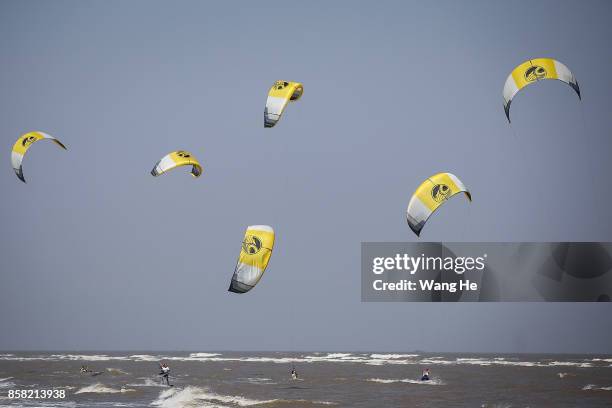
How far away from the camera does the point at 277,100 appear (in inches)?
931

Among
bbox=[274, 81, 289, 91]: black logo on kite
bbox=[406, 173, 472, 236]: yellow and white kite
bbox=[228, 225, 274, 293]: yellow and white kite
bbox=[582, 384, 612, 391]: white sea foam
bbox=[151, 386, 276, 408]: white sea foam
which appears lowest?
bbox=[151, 386, 276, 408]: white sea foam

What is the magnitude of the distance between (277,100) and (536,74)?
7.10 metres

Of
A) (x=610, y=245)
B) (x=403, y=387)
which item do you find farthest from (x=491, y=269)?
(x=403, y=387)

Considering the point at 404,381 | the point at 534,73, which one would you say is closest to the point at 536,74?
the point at 534,73

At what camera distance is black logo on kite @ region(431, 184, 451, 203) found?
23.5 metres

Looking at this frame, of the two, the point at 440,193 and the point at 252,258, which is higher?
the point at 440,193

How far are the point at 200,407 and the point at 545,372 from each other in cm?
3394

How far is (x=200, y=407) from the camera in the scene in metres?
30.1

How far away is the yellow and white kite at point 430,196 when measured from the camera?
75.6 feet

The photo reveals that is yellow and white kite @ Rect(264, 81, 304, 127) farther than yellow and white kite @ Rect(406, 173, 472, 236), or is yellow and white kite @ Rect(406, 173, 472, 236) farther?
yellow and white kite @ Rect(264, 81, 304, 127)

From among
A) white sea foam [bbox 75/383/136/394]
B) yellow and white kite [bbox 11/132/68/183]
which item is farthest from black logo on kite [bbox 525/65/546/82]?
white sea foam [bbox 75/383/136/394]

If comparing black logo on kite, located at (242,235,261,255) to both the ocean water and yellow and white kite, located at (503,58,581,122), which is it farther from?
the ocean water

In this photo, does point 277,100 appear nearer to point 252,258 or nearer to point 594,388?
point 252,258

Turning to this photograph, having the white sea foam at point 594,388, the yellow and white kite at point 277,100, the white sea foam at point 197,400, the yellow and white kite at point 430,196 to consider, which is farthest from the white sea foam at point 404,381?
the yellow and white kite at point 277,100
